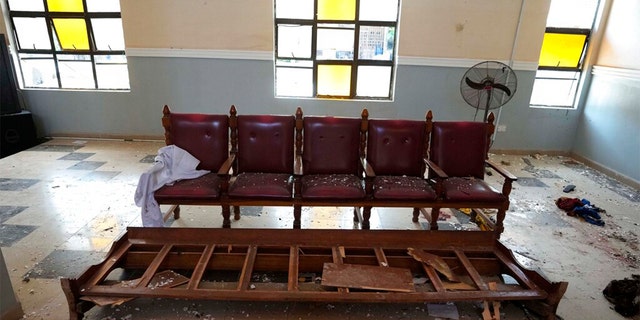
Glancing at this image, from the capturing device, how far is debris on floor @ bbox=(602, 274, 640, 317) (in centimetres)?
207

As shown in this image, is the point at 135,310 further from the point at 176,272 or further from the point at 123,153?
the point at 123,153

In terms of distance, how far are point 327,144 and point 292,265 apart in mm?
1080

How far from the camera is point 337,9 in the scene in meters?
4.61

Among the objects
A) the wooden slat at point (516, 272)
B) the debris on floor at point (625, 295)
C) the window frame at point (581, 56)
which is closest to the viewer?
the wooden slat at point (516, 272)

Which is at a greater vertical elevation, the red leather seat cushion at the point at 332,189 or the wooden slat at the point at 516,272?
the red leather seat cushion at the point at 332,189

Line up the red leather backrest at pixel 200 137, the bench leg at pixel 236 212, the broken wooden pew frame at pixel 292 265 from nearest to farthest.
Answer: the broken wooden pew frame at pixel 292 265 → the red leather backrest at pixel 200 137 → the bench leg at pixel 236 212

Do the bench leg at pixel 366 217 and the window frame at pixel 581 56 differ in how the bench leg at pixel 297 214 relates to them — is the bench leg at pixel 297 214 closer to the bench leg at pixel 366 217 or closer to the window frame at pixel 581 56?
the bench leg at pixel 366 217

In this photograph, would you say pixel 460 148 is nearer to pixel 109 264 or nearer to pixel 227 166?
pixel 227 166

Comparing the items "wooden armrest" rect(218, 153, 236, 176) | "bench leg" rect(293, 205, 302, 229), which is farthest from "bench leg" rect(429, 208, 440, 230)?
"wooden armrest" rect(218, 153, 236, 176)

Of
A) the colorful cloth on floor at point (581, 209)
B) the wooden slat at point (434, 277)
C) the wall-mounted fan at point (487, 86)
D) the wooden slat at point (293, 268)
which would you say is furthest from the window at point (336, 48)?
the wooden slat at point (434, 277)

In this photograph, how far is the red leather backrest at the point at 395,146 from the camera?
9.19 feet

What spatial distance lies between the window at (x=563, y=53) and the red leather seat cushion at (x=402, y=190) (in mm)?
3418

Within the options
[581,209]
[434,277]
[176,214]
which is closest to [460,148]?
[434,277]

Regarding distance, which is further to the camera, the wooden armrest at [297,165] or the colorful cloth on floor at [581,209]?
the colorful cloth on floor at [581,209]
